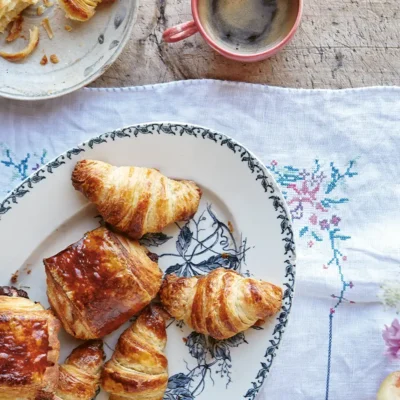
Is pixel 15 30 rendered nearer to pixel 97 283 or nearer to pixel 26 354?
pixel 97 283

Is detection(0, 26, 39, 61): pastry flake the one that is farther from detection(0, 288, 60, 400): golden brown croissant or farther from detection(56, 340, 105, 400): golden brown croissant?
detection(56, 340, 105, 400): golden brown croissant

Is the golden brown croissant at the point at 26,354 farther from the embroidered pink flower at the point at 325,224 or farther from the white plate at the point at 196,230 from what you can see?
the embroidered pink flower at the point at 325,224

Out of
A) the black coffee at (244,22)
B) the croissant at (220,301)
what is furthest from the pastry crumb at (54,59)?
the croissant at (220,301)

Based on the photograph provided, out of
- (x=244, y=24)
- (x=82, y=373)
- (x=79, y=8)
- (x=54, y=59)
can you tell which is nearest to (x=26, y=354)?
(x=82, y=373)

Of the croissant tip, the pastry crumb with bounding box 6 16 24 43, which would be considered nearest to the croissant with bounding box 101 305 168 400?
the croissant tip

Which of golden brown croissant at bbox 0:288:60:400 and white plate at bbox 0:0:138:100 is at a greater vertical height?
white plate at bbox 0:0:138:100

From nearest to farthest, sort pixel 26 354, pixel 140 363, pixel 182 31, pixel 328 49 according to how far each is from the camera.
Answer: pixel 26 354 < pixel 140 363 < pixel 182 31 < pixel 328 49
